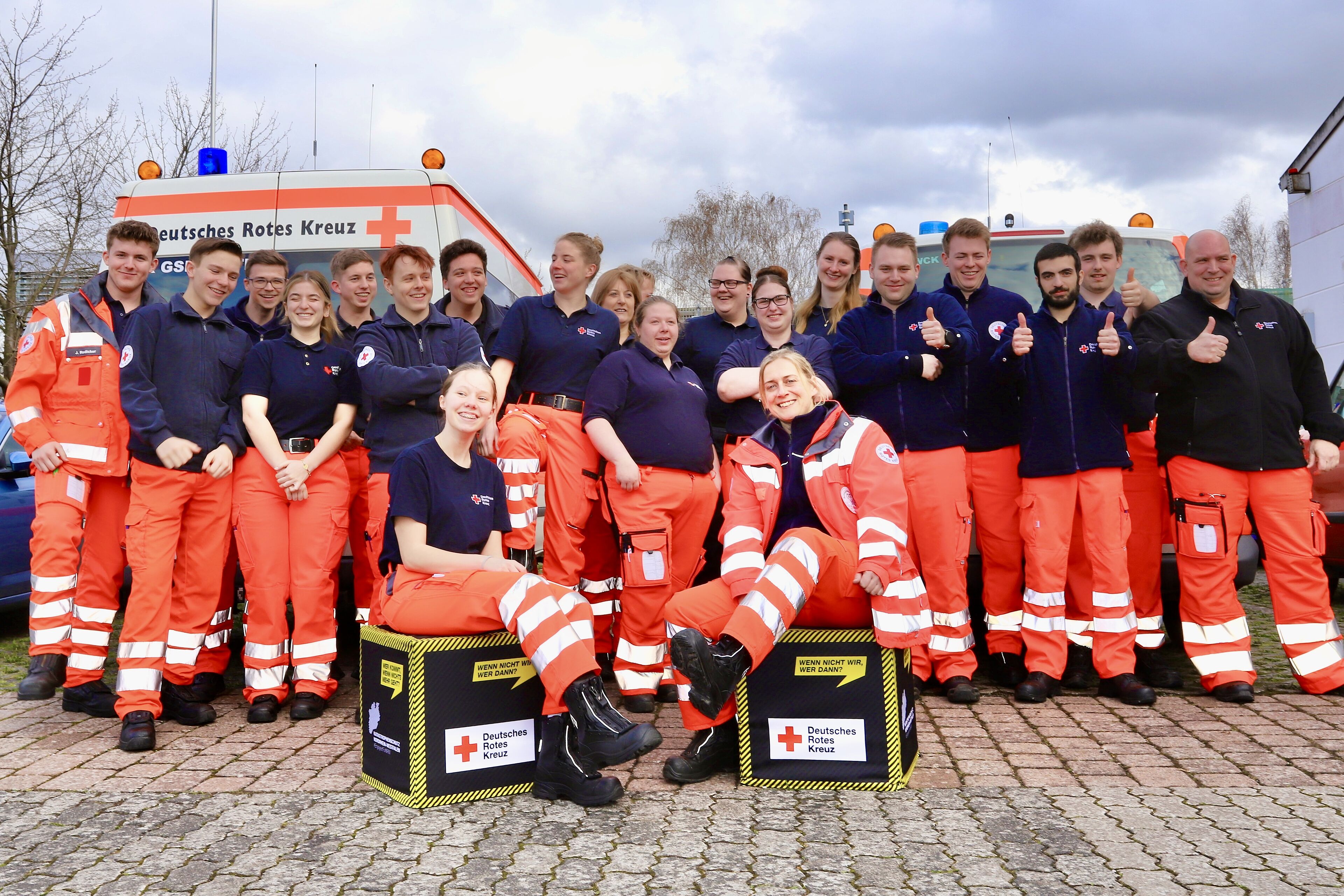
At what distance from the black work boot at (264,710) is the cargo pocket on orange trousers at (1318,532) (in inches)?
194

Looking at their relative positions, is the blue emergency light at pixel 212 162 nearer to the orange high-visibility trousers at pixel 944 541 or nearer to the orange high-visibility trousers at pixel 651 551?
the orange high-visibility trousers at pixel 651 551

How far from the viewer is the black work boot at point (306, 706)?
15.7 ft

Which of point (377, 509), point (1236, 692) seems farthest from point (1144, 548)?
point (377, 509)

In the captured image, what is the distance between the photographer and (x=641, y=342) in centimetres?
512

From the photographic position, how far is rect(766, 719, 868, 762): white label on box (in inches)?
148

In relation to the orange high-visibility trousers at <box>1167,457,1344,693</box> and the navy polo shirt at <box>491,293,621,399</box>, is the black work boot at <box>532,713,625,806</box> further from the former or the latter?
the orange high-visibility trousers at <box>1167,457,1344,693</box>

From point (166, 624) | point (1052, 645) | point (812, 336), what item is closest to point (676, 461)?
point (812, 336)

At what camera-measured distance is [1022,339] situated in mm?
4875

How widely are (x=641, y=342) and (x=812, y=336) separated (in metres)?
0.88

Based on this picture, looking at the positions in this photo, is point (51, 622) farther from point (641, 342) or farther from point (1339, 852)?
point (1339, 852)

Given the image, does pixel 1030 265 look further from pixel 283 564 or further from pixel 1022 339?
pixel 283 564

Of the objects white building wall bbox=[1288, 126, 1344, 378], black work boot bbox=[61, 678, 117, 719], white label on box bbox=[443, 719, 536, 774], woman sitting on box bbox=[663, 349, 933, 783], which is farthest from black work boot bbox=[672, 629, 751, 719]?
white building wall bbox=[1288, 126, 1344, 378]

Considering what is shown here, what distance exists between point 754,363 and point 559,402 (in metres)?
1.00


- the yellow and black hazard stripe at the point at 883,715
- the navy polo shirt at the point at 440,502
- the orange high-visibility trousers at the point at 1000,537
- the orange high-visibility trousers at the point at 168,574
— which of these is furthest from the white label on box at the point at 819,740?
the orange high-visibility trousers at the point at 168,574
